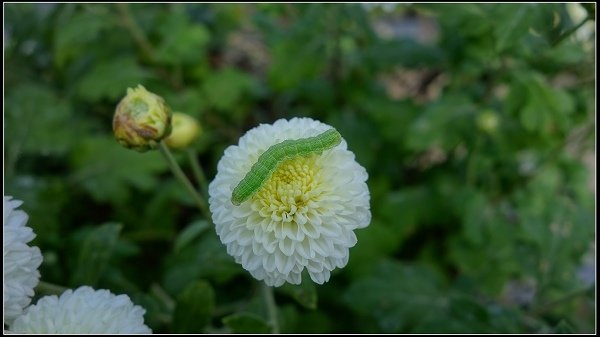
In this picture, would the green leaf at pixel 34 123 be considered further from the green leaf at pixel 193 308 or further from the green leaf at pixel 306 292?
the green leaf at pixel 306 292

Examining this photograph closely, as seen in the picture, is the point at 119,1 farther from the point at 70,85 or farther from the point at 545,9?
the point at 545,9

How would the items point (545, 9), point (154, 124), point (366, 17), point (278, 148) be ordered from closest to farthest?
point (278, 148) < point (154, 124) < point (545, 9) < point (366, 17)

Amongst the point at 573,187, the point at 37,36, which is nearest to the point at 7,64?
the point at 37,36

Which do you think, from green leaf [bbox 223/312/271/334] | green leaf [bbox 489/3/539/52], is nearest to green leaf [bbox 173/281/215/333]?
green leaf [bbox 223/312/271/334]

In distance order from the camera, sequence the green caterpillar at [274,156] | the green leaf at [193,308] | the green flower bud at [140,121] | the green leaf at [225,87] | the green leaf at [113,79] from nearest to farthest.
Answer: the green caterpillar at [274,156] → the green flower bud at [140,121] → the green leaf at [193,308] → the green leaf at [113,79] → the green leaf at [225,87]

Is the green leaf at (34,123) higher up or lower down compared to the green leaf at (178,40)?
lower down

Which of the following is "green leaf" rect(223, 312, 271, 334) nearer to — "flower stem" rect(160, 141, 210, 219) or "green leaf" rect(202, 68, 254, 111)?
"flower stem" rect(160, 141, 210, 219)

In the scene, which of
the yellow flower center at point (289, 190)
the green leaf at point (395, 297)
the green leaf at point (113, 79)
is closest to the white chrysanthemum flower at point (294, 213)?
the yellow flower center at point (289, 190)
